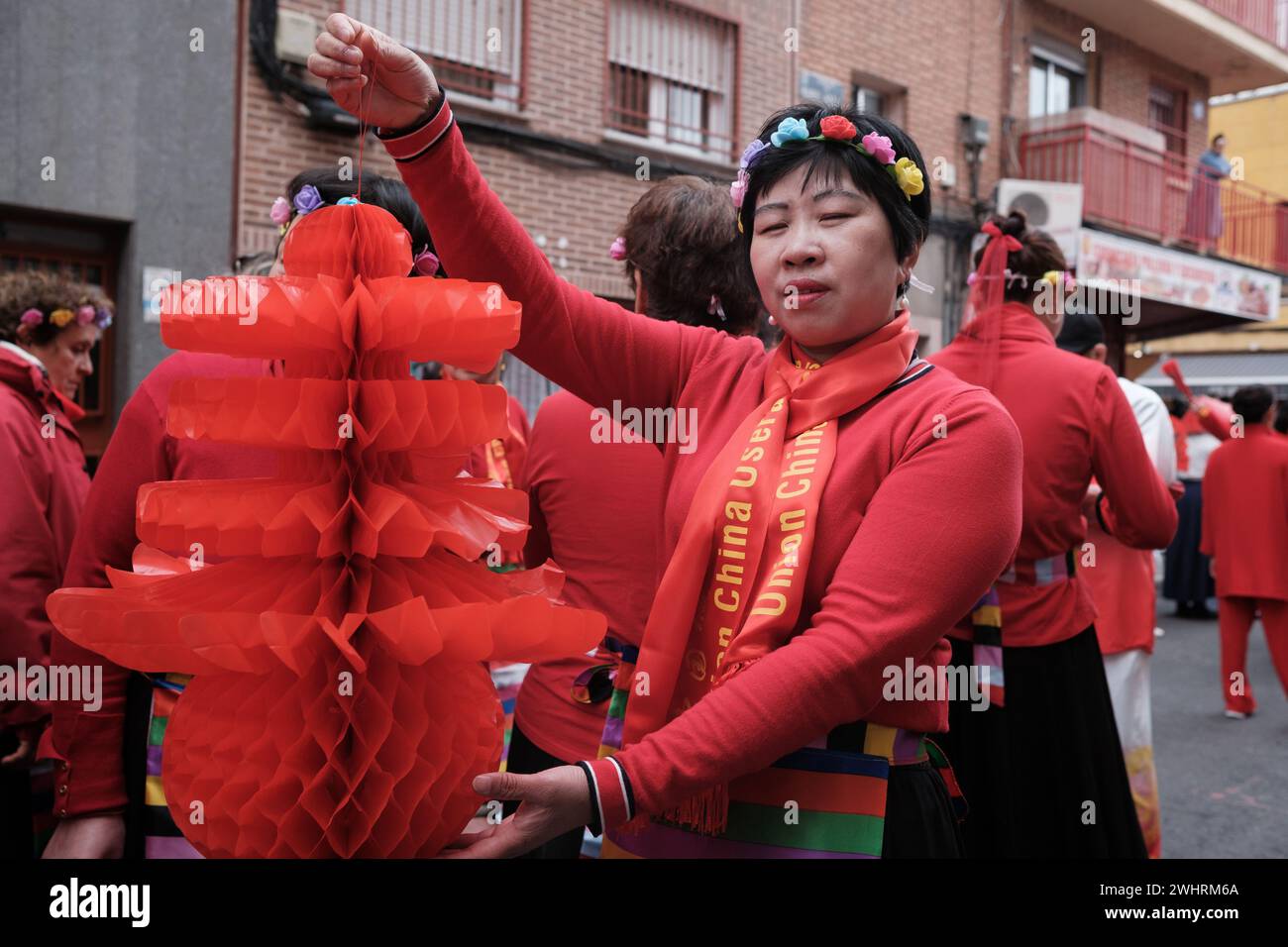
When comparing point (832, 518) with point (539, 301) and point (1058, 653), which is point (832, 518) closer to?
point (539, 301)

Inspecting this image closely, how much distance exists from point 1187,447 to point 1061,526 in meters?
10.2

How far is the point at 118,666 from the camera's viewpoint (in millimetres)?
1906

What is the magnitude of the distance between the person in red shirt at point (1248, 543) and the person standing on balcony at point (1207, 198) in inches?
379

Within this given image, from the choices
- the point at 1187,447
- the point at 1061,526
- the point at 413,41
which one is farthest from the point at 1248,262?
the point at 1061,526

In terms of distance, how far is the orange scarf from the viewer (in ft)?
4.61

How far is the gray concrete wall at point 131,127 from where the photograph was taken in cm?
657

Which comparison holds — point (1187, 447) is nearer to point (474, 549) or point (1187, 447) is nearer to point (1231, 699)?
point (1231, 699)

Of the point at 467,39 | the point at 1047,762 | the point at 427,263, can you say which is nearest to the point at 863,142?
the point at 427,263

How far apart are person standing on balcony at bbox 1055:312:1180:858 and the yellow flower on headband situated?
246 centimetres

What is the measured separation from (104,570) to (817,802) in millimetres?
1214

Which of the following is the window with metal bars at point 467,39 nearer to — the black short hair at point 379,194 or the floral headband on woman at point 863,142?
the black short hair at point 379,194

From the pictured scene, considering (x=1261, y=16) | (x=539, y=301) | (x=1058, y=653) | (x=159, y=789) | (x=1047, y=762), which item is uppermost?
(x=1261, y=16)

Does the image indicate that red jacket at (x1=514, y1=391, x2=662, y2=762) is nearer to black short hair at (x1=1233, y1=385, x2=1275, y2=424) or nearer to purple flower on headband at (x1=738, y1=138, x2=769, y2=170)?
purple flower on headband at (x1=738, y1=138, x2=769, y2=170)

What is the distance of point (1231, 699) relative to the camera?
650cm
